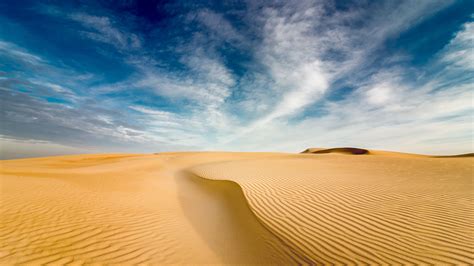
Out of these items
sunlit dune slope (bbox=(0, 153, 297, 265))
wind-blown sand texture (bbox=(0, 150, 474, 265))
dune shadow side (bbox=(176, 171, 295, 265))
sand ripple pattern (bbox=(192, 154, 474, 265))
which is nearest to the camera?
sand ripple pattern (bbox=(192, 154, 474, 265))

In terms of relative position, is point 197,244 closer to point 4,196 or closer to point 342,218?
point 342,218

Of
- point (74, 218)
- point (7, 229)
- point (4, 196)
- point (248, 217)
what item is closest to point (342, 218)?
point (248, 217)

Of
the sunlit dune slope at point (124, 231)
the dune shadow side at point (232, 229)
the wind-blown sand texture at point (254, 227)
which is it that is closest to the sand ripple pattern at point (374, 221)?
the wind-blown sand texture at point (254, 227)

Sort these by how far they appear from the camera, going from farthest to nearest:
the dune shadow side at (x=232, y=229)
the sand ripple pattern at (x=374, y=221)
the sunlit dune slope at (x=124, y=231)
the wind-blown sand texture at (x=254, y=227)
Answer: the dune shadow side at (x=232, y=229) < the sunlit dune slope at (x=124, y=231) < the wind-blown sand texture at (x=254, y=227) < the sand ripple pattern at (x=374, y=221)

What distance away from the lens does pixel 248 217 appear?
19.5ft

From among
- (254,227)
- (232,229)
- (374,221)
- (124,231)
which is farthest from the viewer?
(232,229)

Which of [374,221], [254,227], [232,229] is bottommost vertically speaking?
[232,229]

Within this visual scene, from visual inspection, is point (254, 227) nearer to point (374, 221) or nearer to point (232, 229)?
point (232, 229)

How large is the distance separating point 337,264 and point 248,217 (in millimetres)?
2876

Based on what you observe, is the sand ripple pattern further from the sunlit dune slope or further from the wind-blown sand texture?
the sunlit dune slope

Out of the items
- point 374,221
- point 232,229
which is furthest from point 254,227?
point 374,221

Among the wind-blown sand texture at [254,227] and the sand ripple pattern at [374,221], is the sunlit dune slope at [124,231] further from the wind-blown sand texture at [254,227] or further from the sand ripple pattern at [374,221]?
the sand ripple pattern at [374,221]

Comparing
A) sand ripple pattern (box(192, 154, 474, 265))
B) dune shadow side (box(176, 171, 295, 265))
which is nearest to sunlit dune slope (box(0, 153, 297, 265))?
dune shadow side (box(176, 171, 295, 265))

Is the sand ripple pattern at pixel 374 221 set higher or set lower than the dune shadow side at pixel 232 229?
higher
